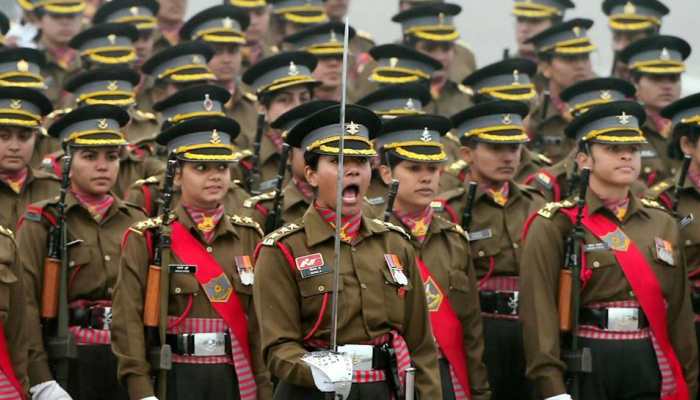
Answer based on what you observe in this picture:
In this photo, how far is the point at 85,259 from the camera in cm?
1109

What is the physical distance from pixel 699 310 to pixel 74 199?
4.01 meters

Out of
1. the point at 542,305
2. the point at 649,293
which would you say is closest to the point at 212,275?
the point at 542,305

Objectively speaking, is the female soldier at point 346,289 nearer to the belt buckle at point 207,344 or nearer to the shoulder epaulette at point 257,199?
the belt buckle at point 207,344

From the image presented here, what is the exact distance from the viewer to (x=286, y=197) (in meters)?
11.8

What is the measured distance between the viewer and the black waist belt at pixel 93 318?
36.2 feet

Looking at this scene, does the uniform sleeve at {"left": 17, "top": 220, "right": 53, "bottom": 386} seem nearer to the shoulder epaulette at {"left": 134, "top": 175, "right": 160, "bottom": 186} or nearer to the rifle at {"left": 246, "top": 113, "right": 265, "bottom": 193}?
the shoulder epaulette at {"left": 134, "top": 175, "right": 160, "bottom": 186}

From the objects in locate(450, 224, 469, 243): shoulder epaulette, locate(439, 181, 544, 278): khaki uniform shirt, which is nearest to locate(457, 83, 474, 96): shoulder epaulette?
locate(439, 181, 544, 278): khaki uniform shirt

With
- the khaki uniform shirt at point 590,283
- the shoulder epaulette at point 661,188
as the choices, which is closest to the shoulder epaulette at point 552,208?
the khaki uniform shirt at point 590,283

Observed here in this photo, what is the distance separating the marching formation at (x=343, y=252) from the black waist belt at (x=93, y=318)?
0.04ft

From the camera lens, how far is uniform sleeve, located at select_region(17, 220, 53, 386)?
1062cm

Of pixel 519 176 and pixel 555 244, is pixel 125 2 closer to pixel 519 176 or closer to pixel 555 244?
pixel 519 176

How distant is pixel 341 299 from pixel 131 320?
1.56m

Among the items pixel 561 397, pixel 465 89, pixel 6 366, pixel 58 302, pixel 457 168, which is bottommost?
pixel 561 397

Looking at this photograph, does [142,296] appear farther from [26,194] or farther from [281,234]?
[26,194]
